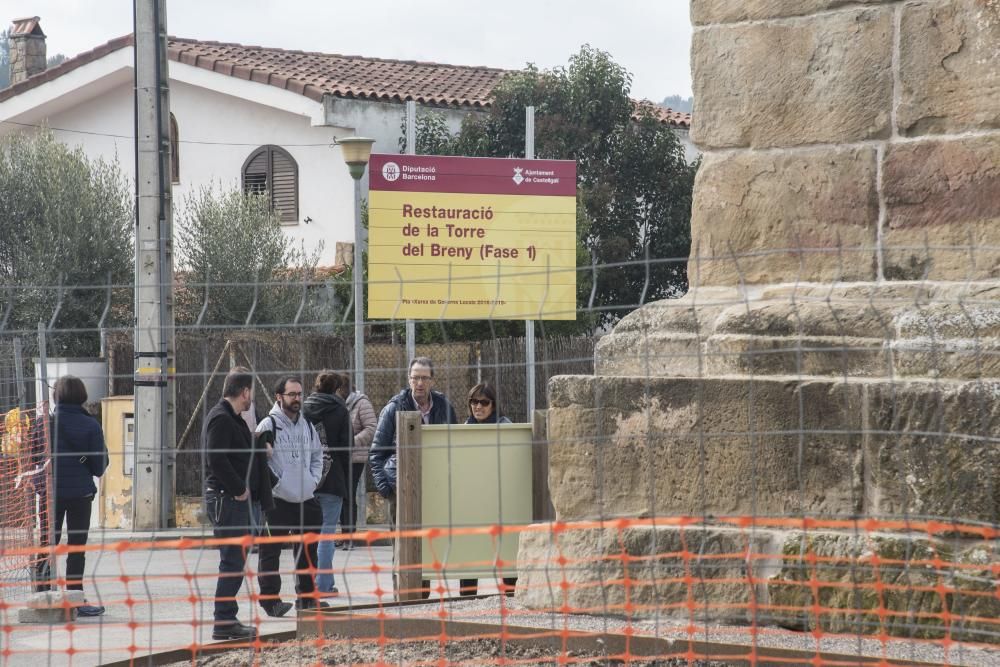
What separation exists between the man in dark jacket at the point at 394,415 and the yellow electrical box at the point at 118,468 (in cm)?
730

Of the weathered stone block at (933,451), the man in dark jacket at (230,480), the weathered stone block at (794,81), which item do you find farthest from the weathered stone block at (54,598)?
the weathered stone block at (933,451)

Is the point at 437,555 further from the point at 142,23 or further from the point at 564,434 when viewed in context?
the point at 142,23

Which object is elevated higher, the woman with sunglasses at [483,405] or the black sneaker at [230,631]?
the woman with sunglasses at [483,405]

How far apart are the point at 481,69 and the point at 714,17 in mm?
26108

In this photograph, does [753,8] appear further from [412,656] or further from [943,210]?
[412,656]

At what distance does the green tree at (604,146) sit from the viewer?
26.9 m

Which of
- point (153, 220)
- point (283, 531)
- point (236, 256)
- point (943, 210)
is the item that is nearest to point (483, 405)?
point (283, 531)

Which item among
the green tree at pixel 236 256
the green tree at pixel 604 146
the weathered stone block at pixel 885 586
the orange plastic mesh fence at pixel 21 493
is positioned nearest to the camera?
the weathered stone block at pixel 885 586

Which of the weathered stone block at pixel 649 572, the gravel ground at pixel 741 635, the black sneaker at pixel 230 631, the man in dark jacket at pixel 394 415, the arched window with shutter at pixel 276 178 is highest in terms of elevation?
the arched window with shutter at pixel 276 178

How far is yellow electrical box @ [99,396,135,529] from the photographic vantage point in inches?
630

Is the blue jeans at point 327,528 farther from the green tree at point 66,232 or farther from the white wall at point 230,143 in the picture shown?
the white wall at point 230,143

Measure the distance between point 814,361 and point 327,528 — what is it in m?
4.51

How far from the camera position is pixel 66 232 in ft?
79.3

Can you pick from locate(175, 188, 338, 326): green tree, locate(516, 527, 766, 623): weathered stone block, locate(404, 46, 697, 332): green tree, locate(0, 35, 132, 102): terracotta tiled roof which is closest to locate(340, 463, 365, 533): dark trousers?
locate(516, 527, 766, 623): weathered stone block
